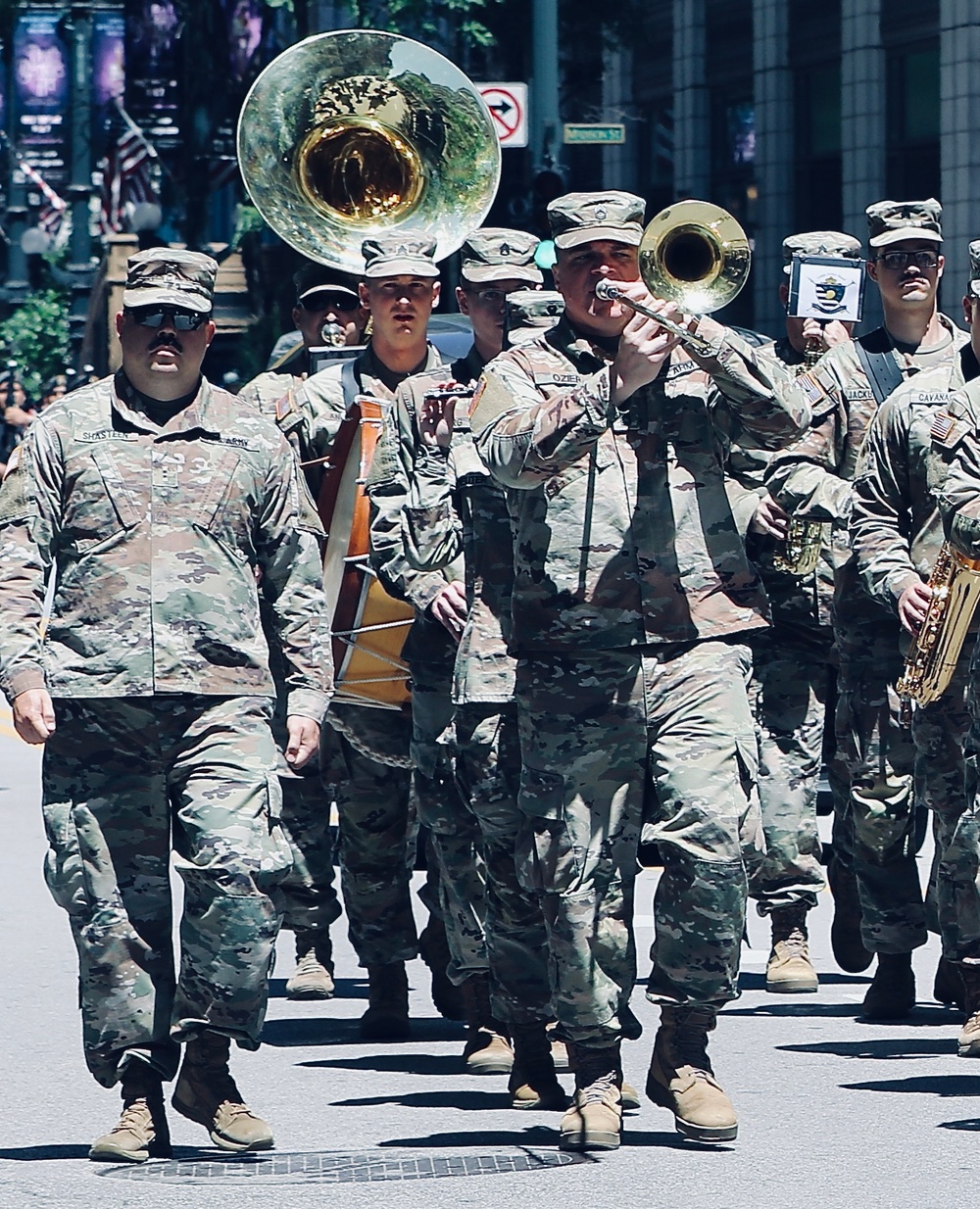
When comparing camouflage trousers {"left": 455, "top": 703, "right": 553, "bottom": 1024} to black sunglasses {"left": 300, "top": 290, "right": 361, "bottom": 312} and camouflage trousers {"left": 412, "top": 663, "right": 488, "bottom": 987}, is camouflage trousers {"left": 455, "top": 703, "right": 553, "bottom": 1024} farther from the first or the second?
black sunglasses {"left": 300, "top": 290, "right": 361, "bottom": 312}

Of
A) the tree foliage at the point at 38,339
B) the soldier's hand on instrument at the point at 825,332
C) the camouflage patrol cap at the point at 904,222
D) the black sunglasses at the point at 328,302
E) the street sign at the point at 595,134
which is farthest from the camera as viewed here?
the tree foliage at the point at 38,339

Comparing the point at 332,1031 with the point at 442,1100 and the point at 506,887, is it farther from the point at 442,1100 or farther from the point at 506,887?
the point at 506,887

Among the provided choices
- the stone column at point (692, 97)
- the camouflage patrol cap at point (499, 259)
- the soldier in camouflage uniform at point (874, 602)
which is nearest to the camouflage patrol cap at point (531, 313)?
→ the camouflage patrol cap at point (499, 259)

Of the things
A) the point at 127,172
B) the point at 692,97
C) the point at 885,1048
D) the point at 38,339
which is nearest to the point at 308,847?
the point at 885,1048

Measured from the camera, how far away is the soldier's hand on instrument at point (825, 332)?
9.66 m

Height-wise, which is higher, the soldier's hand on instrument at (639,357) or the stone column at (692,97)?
the stone column at (692,97)

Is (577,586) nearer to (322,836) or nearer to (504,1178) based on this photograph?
(504,1178)

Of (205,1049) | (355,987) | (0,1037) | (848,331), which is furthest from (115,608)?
(848,331)

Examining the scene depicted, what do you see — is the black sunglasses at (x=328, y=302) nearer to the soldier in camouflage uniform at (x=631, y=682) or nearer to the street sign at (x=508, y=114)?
the soldier in camouflage uniform at (x=631, y=682)

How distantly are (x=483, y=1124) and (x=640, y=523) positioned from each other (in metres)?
1.59

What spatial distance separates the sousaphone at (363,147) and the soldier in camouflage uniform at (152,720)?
103 inches

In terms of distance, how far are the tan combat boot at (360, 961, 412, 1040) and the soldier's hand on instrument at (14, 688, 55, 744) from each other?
2309 millimetres

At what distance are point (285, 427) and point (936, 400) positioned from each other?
2220 mm

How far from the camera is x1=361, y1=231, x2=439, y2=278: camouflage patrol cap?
28.3ft
